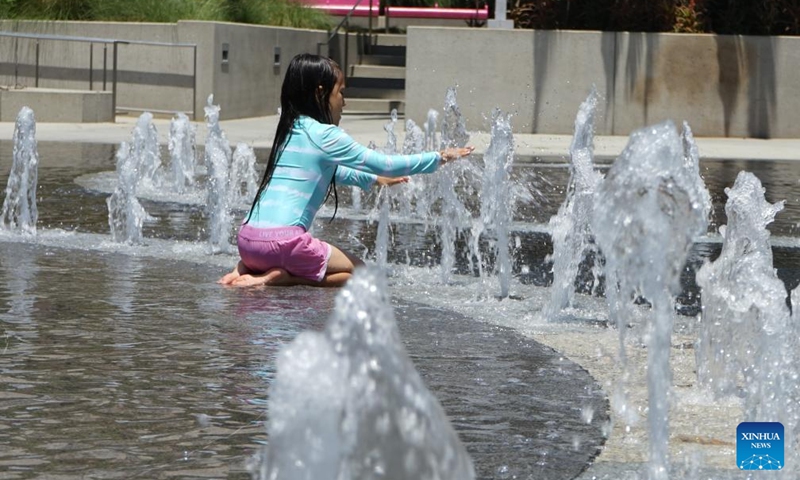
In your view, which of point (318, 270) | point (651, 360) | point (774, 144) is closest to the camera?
point (651, 360)

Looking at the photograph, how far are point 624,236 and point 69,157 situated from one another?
11.5 metres

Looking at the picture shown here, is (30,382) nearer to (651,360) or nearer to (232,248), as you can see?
(651,360)

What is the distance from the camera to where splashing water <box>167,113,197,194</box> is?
13.2 metres

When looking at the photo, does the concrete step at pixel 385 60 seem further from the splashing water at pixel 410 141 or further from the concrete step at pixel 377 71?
the splashing water at pixel 410 141

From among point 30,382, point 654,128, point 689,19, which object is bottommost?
point 30,382

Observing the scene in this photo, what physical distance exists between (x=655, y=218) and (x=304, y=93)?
9.87 ft

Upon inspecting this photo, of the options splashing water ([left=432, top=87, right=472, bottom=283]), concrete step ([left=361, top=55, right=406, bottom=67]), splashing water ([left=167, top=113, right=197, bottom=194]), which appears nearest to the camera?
splashing water ([left=432, top=87, right=472, bottom=283])

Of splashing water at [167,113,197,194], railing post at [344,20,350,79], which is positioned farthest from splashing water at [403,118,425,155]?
railing post at [344,20,350,79]

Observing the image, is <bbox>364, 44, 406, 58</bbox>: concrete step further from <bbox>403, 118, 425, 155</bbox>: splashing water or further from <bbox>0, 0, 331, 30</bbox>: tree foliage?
<bbox>403, 118, 425, 155</bbox>: splashing water

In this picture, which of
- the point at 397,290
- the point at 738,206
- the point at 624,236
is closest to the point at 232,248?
the point at 397,290

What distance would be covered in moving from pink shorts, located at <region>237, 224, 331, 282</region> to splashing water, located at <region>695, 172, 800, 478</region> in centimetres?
207

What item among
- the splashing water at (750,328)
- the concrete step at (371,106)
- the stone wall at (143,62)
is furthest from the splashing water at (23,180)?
the concrete step at (371,106)

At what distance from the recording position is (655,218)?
15.0 ft

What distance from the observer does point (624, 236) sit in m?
4.63
